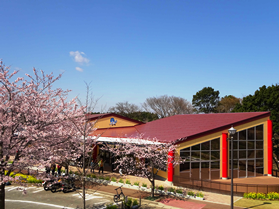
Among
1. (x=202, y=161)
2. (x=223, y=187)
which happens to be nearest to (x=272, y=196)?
(x=223, y=187)

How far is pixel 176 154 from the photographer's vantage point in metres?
24.3

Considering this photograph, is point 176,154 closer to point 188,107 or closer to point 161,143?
point 161,143

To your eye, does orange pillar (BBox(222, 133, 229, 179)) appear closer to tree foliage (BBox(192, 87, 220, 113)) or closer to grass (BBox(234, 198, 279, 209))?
grass (BBox(234, 198, 279, 209))

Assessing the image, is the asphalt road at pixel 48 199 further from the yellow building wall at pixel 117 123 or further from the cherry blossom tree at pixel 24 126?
the yellow building wall at pixel 117 123

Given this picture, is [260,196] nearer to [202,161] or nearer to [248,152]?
[202,161]

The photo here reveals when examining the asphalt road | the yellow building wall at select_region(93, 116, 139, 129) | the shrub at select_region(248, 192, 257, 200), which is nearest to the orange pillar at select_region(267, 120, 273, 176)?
the shrub at select_region(248, 192, 257, 200)

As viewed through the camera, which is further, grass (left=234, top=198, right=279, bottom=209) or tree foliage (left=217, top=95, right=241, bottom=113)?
tree foliage (left=217, top=95, right=241, bottom=113)

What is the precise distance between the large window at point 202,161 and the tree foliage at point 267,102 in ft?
51.1

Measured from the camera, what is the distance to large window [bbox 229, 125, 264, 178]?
28.0m

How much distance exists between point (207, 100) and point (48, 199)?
6984 cm

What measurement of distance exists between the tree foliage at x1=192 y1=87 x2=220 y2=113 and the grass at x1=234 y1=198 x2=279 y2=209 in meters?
62.1

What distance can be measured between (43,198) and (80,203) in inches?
130

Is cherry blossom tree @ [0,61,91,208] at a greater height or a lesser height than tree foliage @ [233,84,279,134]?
lesser

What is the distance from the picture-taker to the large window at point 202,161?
82.0 feet
